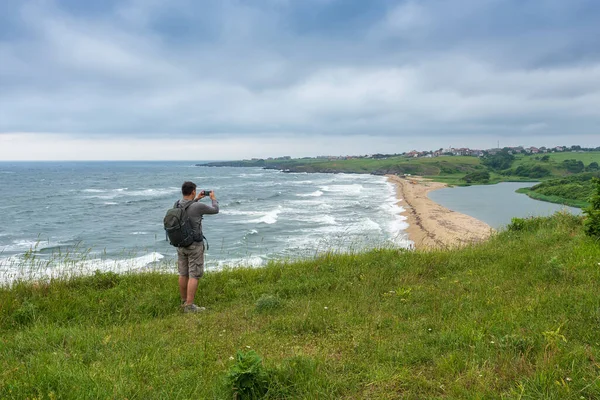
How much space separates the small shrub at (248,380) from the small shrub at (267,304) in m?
2.50

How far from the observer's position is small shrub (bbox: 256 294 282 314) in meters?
5.84

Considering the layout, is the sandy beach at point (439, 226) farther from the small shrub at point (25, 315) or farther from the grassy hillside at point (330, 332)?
the small shrub at point (25, 315)

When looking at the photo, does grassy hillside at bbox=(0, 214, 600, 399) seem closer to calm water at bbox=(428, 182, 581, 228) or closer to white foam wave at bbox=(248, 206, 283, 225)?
white foam wave at bbox=(248, 206, 283, 225)

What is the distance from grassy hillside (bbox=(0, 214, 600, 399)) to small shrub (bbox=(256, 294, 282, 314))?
0.07ft

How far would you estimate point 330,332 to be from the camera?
4762 mm

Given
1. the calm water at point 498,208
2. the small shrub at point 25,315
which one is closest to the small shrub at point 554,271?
the small shrub at point 25,315

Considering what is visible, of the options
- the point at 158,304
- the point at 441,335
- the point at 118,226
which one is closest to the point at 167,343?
the point at 158,304

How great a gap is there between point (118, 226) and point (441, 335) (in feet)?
111

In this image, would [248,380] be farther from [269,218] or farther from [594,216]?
[269,218]

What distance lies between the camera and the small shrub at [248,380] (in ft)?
10.5

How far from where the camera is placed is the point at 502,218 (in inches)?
1492

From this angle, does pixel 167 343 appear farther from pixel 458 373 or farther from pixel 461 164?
pixel 461 164

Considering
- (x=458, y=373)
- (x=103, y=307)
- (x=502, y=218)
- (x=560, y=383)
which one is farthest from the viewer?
(x=502, y=218)

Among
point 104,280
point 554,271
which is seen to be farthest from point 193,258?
point 554,271
